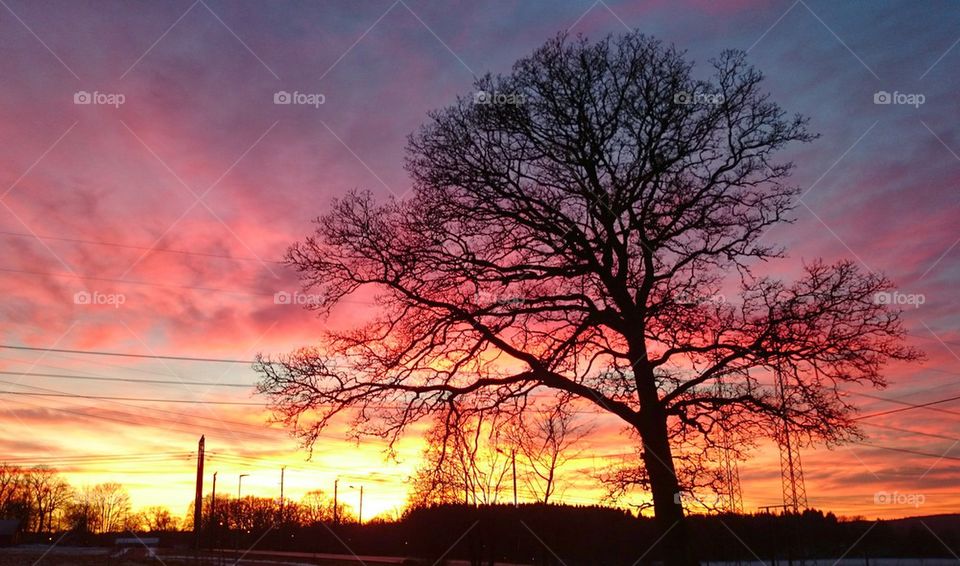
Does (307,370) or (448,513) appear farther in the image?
(448,513)

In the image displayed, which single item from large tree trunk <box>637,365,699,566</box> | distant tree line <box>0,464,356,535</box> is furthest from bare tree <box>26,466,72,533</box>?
large tree trunk <box>637,365,699,566</box>

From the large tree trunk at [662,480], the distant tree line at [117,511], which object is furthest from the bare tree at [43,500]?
the large tree trunk at [662,480]

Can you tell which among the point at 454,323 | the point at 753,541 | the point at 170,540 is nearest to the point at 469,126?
the point at 454,323

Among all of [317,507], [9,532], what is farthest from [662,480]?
[9,532]

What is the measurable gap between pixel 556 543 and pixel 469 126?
3487 cm

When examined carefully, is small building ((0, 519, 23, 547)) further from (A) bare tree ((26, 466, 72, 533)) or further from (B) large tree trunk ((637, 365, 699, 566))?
(B) large tree trunk ((637, 365, 699, 566))

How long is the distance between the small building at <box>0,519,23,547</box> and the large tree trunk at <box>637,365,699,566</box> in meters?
129

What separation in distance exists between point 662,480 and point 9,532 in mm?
132423

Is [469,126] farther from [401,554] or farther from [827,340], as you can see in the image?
[401,554]

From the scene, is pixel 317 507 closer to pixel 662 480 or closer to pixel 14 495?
pixel 14 495

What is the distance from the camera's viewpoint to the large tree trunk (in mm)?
11375

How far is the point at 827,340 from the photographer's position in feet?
37.4

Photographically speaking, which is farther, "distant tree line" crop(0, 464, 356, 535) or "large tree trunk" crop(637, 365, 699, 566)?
"distant tree line" crop(0, 464, 356, 535)

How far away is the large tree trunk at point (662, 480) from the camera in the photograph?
448 inches
